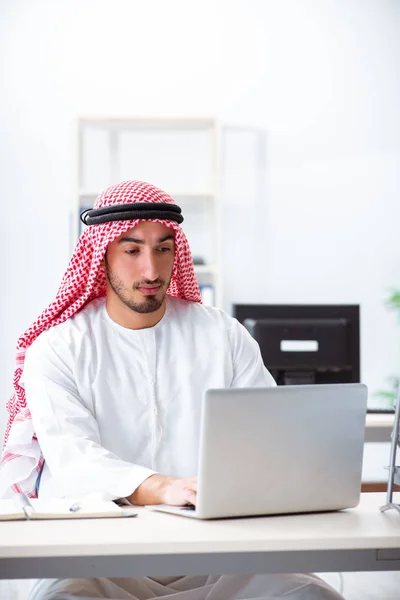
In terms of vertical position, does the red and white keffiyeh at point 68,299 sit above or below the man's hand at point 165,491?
above

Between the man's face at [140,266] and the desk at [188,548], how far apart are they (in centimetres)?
89

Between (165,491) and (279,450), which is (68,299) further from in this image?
(279,450)

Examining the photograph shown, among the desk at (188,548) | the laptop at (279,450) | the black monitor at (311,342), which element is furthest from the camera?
the black monitor at (311,342)

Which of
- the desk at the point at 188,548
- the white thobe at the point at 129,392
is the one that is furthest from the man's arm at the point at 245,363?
the desk at the point at 188,548

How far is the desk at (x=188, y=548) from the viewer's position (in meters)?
1.51

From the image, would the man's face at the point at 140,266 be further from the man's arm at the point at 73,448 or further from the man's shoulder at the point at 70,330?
the man's arm at the point at 73,448

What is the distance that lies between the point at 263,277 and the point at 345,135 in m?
0.97

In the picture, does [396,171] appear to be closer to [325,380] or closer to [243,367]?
[325,380]

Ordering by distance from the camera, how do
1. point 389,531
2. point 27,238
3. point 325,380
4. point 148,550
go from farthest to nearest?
point 27,238, point 325,380, point 389,531, point 148,550

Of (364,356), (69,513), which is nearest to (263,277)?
(364,356)

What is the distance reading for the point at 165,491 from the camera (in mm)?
1960

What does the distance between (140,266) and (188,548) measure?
1085 millimetres

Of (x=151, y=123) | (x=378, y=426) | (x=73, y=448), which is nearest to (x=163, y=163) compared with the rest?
(x=151, y=123)

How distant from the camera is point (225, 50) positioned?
5.43m
